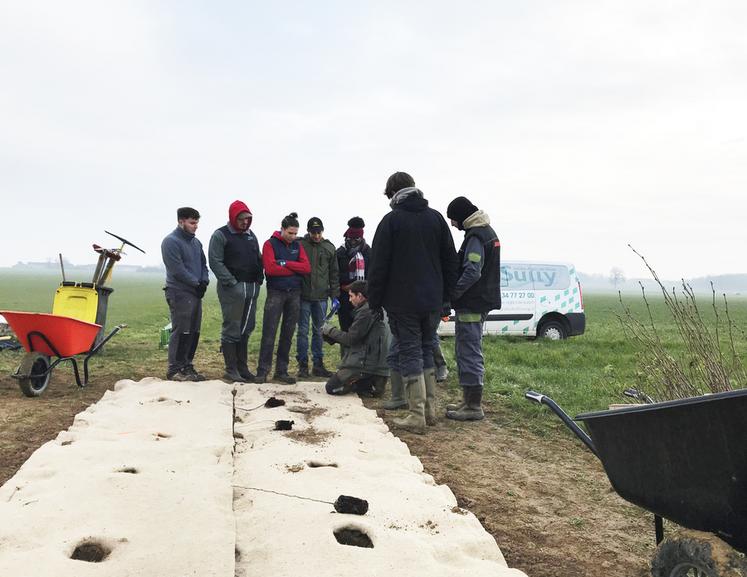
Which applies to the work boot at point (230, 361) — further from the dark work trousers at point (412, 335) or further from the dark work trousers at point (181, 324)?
the dark work trousers at point (412, 335)

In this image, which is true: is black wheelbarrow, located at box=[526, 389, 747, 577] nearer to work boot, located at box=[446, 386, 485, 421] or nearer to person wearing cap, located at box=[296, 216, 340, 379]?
work boot, located at box=[446, 386, 485, 421]

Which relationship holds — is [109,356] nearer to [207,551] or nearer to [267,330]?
[267,330]

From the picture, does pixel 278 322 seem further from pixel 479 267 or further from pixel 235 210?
pixel 479 267

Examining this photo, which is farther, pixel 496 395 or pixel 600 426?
pixel 496 395

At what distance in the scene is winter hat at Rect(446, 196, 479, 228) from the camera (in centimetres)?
546

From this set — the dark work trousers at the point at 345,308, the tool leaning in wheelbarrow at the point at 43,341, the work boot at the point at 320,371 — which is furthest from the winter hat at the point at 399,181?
the tool leaning in wheelbarrow at the point at 43,341

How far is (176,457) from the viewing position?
3670 millimetres

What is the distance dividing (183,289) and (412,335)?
290 cm

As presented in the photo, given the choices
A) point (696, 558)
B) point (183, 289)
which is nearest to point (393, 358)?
point (183, 289)

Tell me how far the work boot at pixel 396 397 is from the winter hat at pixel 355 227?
7.40 ft

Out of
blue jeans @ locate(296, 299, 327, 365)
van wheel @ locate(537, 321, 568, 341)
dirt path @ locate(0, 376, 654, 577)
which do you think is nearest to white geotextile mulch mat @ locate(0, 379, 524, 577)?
dirt path @ locate(0, 376, 654, 577)

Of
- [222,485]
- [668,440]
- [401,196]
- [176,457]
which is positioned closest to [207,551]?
[222,485]

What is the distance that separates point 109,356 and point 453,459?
6422 mm

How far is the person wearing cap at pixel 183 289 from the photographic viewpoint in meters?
6.49
